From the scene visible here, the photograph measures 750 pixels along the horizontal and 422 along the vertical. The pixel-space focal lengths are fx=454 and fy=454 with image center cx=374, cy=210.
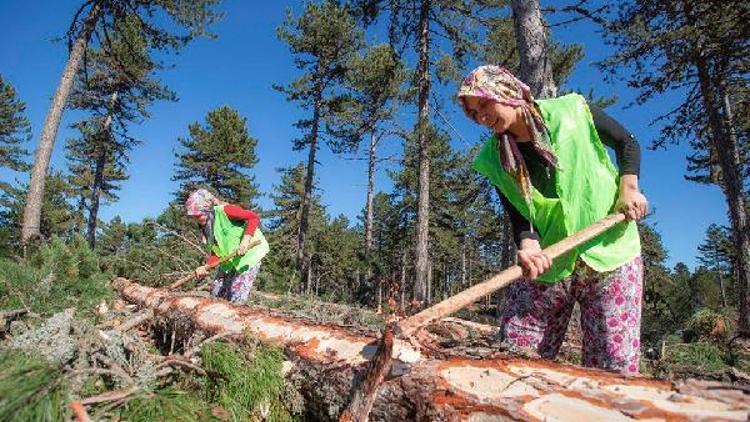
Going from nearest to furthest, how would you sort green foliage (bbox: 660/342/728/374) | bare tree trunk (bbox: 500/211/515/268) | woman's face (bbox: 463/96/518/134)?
woman's face (bbox: 463/96/518/134), green foliage (bbox: 660/342/728/374), bare tree trunk (bbox: 500/211/515/268)

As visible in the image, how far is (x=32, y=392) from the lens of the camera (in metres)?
1.37

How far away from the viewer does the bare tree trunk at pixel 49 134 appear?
888 cm

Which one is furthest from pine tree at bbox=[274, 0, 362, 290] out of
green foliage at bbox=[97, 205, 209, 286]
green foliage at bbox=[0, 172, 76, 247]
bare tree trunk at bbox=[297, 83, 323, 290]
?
green foliage at bbox=[0, 172, 76, 247]

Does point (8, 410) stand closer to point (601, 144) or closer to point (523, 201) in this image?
point (523, 201)

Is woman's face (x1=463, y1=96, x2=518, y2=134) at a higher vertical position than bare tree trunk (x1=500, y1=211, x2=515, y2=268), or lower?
lower

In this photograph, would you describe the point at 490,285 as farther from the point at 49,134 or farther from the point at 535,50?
the point at 49,134

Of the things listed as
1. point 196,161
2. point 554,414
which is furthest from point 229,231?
point 196,161

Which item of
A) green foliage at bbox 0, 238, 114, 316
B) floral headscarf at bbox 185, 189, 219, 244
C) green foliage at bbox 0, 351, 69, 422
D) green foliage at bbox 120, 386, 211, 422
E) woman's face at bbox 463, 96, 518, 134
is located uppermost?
Answer: floral headscarf at bbox 185, 189, 219, 244

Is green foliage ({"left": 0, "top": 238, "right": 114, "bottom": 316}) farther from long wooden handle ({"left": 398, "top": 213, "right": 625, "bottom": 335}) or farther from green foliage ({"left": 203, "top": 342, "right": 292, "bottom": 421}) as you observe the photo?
long wooden handle ({"left": 398, "top": 213, "right": 625, "bottom": 335})

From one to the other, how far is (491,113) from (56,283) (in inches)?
145

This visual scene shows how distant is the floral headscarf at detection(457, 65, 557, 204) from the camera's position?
6.37ft

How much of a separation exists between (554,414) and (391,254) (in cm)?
3587

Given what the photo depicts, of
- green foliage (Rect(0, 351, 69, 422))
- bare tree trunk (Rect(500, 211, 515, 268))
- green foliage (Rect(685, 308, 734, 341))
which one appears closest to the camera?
green foliage (Rect(0, 351, 69, 422))

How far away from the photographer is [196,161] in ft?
83.9
